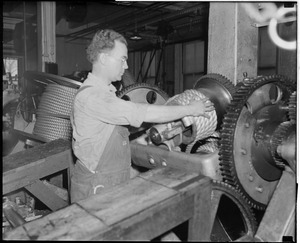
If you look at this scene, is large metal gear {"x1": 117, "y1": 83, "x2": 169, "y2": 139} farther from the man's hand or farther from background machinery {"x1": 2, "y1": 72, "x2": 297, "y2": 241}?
the man's hand

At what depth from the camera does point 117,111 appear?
1.32 m

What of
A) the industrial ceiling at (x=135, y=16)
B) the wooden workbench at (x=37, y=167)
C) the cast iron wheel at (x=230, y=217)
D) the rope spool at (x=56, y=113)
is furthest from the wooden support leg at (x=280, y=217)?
the industrial ceiling at (x=135, y=16)

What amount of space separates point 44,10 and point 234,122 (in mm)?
3679

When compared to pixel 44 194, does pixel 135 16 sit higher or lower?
higher

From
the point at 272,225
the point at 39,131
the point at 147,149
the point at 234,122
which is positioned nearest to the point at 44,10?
the point at 39,131

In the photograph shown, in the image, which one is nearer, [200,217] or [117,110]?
[200,217]

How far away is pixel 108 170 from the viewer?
149 cm

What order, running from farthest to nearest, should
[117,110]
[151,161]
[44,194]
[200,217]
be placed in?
[44,194] → [151,161] → [117,110] → [200,217]

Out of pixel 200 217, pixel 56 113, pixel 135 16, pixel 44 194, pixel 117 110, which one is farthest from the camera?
pixel 135 16

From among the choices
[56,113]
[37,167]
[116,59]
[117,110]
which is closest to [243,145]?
[117,110]

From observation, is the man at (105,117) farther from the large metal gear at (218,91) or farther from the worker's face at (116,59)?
the large metal gear at (218,91)

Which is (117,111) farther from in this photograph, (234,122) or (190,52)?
(190,52)

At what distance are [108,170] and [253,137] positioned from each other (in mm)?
672

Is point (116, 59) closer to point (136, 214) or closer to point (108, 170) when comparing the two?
point (108, 170)
